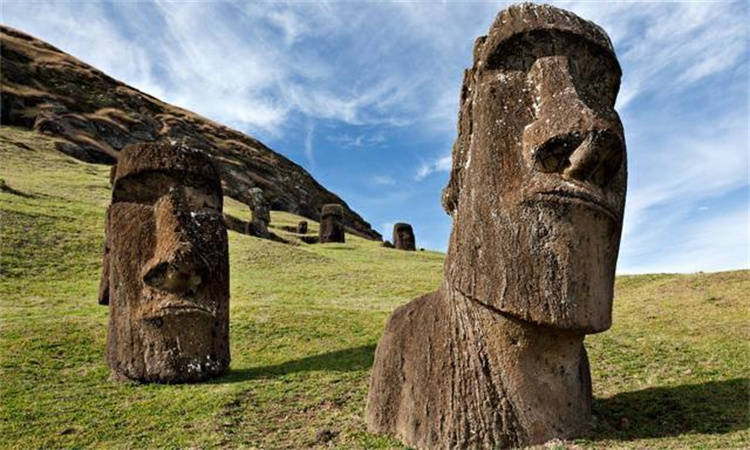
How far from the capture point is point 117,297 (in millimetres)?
10141

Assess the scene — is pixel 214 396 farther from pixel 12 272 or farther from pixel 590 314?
pixel 12 272

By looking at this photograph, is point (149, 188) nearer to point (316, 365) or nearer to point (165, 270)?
point (165, 270)

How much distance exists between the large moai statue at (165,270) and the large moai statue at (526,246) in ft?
15.1

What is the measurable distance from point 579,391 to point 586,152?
2.25 metres

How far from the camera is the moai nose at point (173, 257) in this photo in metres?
9.86

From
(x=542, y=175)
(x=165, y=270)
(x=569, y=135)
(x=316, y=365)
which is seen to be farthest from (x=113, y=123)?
(x=569, y=135)

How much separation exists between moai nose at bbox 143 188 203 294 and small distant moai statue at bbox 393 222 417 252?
3032cm

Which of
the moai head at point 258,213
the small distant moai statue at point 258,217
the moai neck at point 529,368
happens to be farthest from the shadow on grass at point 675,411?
the moai head at point 258,213

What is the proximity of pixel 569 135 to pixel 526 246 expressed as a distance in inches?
39.6

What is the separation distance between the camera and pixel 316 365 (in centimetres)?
1085

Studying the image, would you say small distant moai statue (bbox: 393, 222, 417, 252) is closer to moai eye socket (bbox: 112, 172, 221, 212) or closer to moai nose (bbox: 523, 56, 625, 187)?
moai eye socket (bbox: 112, 172, 221, 212)

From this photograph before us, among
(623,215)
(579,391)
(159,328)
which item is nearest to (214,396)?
(159,328)

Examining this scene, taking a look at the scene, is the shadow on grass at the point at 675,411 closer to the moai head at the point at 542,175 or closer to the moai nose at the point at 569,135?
the moai head at the point at 542,175

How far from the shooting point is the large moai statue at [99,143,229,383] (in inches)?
387
